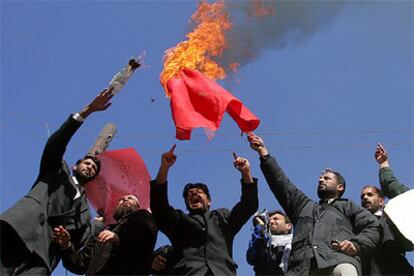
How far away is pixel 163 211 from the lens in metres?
7.19

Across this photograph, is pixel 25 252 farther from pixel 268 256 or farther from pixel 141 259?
pixel 268 256

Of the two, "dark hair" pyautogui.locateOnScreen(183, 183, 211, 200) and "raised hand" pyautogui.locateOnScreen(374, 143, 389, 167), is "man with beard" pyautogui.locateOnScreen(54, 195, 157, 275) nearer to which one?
"dark hair" pyautogui.locateOnScreen(183, 183, 211, 200)

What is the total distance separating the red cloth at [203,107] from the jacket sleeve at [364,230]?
62.8 inches

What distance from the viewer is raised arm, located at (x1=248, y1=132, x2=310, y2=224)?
26.1 feet

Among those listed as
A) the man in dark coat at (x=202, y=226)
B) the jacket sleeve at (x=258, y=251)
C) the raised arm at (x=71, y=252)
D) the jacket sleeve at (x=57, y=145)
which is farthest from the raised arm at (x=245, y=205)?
the jacket sleeve at (x=57, y=145)

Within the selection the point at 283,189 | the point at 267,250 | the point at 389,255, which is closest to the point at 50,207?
the point at 283,189

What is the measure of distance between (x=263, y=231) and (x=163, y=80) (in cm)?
236

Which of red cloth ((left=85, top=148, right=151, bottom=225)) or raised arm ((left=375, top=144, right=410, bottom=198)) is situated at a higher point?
raised arm ((left=375, top=144, right=410, bottom=198))

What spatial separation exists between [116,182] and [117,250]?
2.53 meters

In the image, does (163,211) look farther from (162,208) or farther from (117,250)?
(117,250)

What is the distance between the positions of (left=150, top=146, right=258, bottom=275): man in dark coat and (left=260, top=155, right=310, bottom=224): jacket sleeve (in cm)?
52

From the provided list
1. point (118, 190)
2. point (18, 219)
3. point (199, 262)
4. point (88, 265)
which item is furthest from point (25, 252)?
point (118, 190)

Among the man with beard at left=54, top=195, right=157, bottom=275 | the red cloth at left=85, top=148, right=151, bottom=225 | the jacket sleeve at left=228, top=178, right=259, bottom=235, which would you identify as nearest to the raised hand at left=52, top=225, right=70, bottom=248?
the man with beard at left=54, top=195, right=157, bottom=275

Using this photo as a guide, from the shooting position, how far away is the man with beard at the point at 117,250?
6893mm
